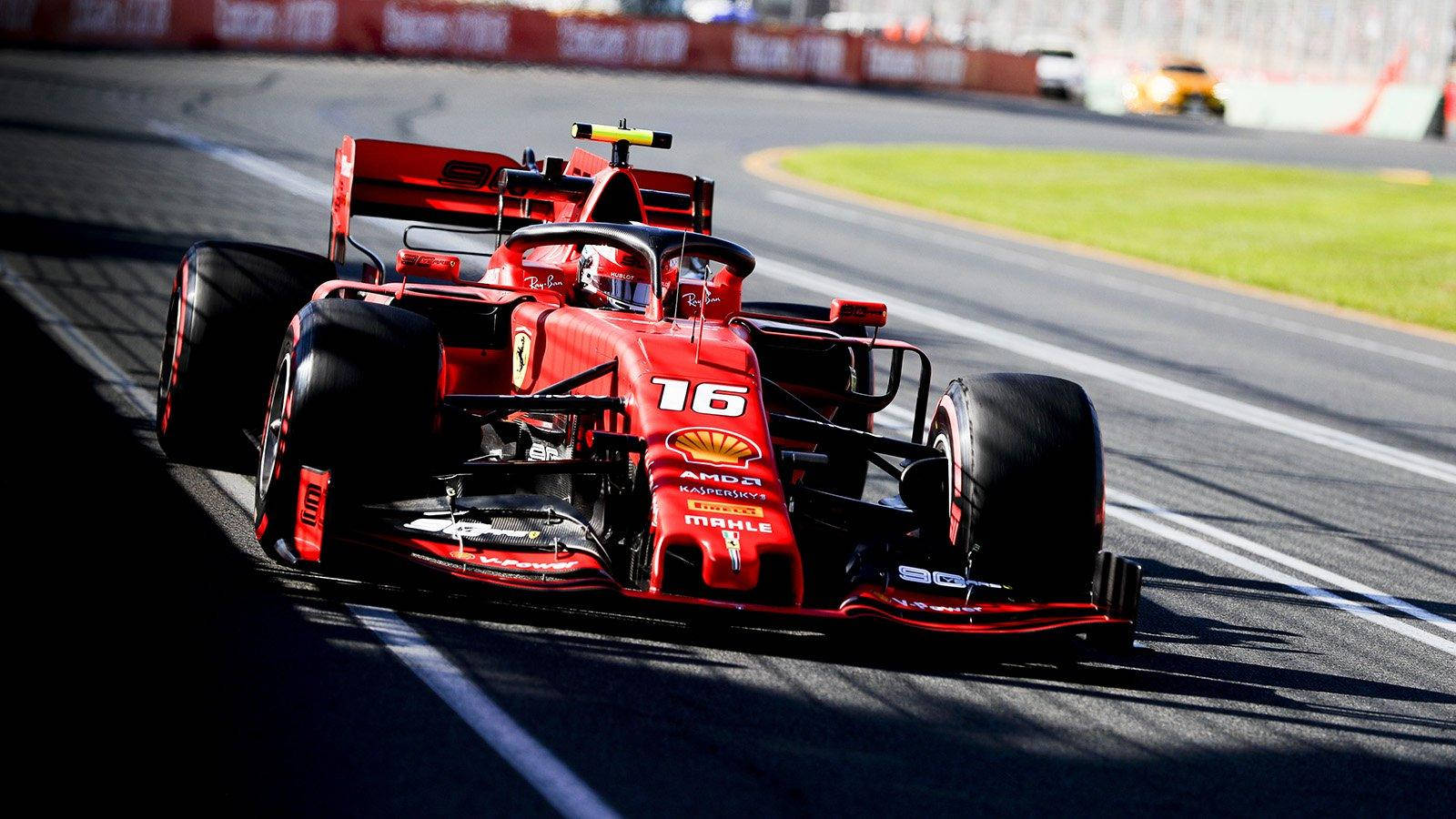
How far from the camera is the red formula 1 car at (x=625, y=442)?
559 cm

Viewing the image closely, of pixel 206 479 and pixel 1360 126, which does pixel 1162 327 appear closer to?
pixel 206 479

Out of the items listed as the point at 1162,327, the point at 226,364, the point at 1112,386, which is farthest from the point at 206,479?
the point at 1162,327

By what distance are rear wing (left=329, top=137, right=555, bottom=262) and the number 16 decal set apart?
3137mm

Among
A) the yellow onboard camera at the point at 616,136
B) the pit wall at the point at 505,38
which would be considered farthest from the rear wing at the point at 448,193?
the pit wall at the point at 505,38

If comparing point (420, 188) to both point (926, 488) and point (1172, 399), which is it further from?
point (1172, 399)

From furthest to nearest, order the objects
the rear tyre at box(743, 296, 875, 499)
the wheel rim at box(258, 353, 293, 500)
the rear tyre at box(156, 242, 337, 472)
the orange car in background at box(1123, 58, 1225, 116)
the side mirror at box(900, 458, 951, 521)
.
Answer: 1. the orange car in background at box(1123, 58, 1225, 116)
2. the rear tyre at box(743, 296, 875, 499)
3. the rear tyre at box(156, 242, 337, 472)
4. the side mirror at box(900, 458, 951, 521)
5. the wheel rim at box(258, 353, 293, 500)

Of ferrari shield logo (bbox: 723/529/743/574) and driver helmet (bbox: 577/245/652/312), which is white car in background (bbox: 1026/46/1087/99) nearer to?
driver helmet (bbox: 577/245/652/312)

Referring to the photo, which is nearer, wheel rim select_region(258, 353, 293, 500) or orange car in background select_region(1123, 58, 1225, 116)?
wheel rim select_region(258, 353, 293, 500)

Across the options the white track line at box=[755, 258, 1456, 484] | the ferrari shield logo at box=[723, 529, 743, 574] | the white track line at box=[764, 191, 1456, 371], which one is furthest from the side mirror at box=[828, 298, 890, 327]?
the white track line at box=[764, 191, 1456, 371]

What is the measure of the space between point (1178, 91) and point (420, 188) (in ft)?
139

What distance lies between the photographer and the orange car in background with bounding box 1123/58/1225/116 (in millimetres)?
48375

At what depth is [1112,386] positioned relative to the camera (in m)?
12.0

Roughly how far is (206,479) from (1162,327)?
1036 cm

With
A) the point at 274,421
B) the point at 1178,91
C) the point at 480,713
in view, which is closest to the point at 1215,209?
the point at 274,421
